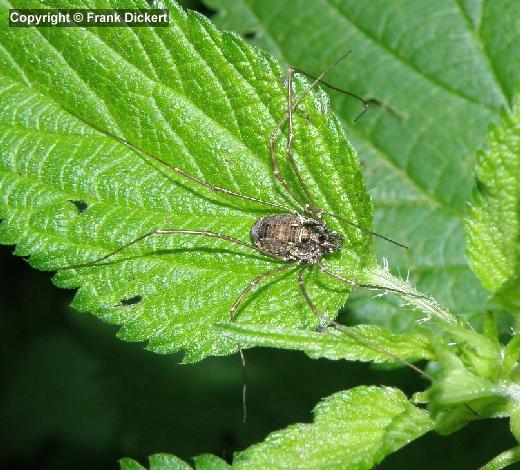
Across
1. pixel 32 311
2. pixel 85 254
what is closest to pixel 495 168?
pixel 85 254

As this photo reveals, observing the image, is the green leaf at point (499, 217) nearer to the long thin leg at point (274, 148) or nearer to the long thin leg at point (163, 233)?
the long thin leg at point (274, 148)

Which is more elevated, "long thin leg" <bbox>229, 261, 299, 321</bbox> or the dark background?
"long thin leg" <bbox>229, 261, 299, 321</bbox>

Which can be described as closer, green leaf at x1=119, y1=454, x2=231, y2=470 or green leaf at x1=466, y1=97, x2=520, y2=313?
green leaf at x1=466, y1=97, x2=520, y2=313

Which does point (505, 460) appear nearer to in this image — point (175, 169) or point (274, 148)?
point (274, 148)

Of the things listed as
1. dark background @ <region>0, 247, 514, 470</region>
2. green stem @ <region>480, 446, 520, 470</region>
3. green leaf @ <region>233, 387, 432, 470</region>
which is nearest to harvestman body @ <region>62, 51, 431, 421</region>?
green leaf @ <region>233, 387, 432, 470</region>

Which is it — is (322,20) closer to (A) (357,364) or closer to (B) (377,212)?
(B) (377,212)

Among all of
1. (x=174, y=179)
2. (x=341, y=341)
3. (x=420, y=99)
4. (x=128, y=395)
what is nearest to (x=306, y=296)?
(x=341, y=341)

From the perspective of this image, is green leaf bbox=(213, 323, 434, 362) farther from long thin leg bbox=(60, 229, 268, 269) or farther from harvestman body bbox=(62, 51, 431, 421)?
long thin leg bbox=(60, 229, 268, 269)
